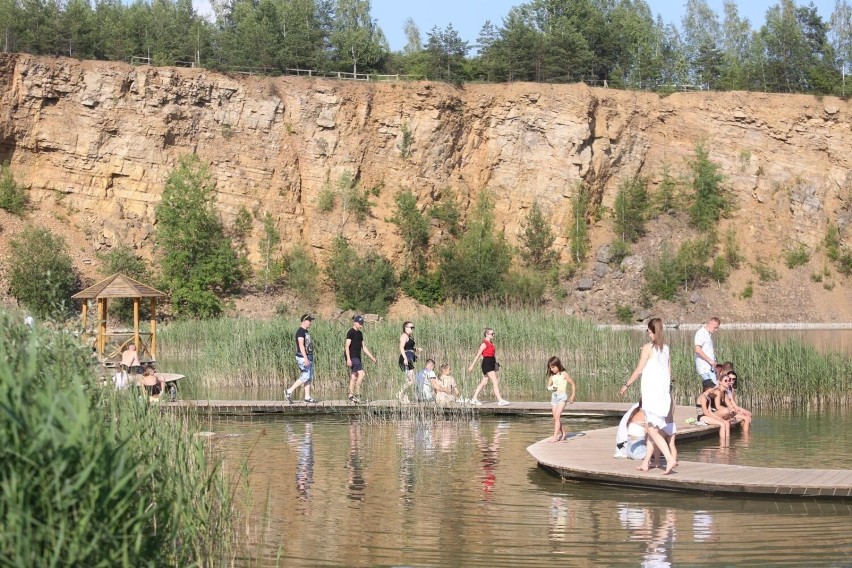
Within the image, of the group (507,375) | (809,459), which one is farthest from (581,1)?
(809,459)

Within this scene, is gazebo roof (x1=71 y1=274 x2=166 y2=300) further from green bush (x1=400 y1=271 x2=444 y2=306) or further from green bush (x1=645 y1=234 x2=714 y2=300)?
green bush (x1=645 y1=234 x2=714 y2=300)

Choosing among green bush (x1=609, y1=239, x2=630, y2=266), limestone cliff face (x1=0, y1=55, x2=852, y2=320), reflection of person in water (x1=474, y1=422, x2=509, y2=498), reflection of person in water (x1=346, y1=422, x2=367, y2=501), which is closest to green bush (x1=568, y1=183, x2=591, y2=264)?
limestone cliff face (x1=0, y1=55, x2=852, y2=320)

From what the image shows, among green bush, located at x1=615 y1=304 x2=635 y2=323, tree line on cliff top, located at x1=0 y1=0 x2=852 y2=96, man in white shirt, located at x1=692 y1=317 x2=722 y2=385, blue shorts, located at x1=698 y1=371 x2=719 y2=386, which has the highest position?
tree line on cliff top, located at x1=0 y1=0 x2=852 y2=96

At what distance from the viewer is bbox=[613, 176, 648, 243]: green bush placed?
5144 centimetres

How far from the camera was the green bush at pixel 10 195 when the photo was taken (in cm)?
4525

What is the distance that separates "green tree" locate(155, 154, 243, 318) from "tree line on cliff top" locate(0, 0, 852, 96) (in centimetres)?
1015

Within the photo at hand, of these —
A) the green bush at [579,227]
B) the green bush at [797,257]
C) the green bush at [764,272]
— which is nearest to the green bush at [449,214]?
the green bush at [579,227]

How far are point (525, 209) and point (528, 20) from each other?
17.7 metres

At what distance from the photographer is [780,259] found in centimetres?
5203

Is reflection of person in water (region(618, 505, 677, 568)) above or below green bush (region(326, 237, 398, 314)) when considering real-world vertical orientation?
below

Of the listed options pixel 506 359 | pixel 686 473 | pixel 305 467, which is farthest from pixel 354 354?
pixel 686 473

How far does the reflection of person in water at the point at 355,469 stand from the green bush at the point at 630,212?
1448 inches

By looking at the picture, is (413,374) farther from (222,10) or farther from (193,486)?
(222,10)

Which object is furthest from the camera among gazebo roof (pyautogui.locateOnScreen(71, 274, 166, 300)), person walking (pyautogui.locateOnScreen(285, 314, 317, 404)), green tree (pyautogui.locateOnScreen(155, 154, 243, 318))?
green tree (pyautogui.locateOnScreen(155, 154, 243, 318))
